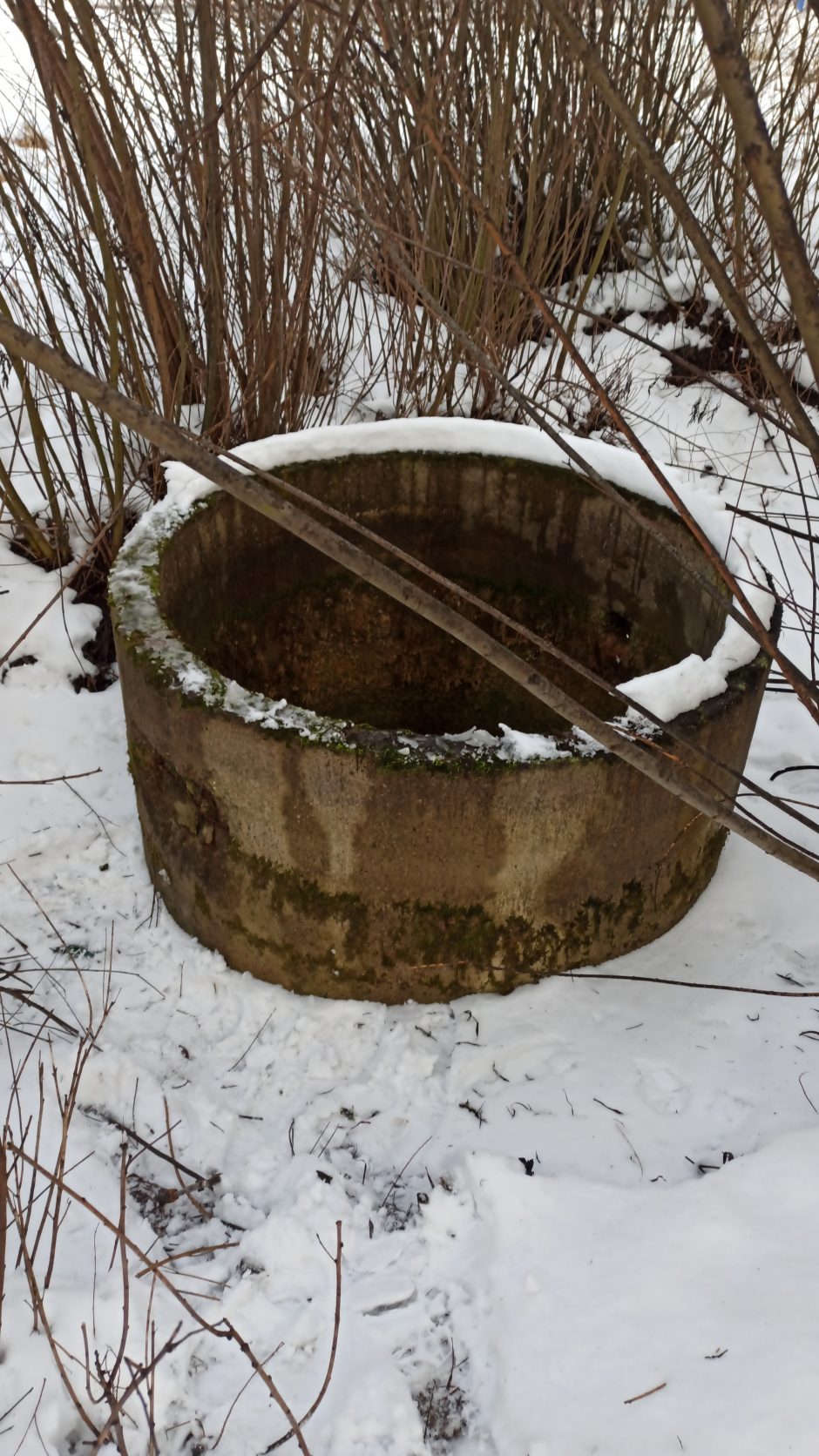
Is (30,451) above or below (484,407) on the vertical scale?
below

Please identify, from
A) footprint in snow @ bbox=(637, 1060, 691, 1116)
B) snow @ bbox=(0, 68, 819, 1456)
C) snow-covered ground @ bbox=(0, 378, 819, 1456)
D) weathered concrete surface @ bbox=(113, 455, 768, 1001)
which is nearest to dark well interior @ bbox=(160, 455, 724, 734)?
weathered concrete surface @ bbox=(113, 455, 768, 1001)

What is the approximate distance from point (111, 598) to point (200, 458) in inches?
67.2

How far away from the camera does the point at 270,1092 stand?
7.49ft

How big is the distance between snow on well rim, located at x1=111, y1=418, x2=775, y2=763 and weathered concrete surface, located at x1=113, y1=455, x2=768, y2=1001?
1.2 inches

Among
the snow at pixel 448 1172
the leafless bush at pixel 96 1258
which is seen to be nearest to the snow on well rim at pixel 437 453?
the snow at pixel 448 1172

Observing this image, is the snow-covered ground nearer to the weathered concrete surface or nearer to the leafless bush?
the leafless bush

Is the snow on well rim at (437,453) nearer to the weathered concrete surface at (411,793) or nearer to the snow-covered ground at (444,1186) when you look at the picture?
the weathered concrete surface at (411,793)

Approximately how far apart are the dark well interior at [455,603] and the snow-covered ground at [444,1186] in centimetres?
70

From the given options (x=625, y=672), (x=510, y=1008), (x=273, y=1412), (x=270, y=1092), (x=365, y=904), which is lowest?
(x=273, y=1412)

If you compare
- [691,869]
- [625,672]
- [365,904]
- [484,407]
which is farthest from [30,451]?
[691,869]

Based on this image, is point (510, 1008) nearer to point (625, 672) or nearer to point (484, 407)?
point (625, 672)

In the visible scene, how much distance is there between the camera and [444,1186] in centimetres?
208

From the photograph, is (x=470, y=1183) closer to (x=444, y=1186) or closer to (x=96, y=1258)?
(x=444, y=1186)

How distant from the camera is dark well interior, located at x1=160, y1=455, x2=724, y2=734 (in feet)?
9.74
